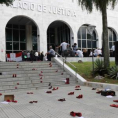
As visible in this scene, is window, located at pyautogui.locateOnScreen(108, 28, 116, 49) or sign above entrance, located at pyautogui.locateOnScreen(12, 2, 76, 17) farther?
window, located at pyautogui.locateOnScreen(108, 28, 116, 49)

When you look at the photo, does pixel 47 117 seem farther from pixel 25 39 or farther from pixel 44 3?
pixel 25 39

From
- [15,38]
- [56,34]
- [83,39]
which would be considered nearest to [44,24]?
[15,38]

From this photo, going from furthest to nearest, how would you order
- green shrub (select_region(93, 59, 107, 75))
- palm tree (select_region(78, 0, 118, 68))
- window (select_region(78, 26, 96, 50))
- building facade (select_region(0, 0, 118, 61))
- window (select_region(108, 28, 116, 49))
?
window (select_region(108, 28, 116, 49)) → window (select_region(78, 26, 96, 50)) → building facade (select_region(0, 0, 118, 61)) → palm tree (select_region(78, 0, 118, 68)) → green shrub (select_region(93, 59, 107, 75))

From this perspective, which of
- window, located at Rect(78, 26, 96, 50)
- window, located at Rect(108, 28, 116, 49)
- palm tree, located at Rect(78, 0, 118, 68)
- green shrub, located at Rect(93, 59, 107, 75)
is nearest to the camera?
green shrub, located at Rect(93, 59, 107, 75)

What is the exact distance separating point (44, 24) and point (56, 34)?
811cm

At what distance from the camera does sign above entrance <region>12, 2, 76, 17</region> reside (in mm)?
23067

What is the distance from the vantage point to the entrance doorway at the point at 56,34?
3033cm

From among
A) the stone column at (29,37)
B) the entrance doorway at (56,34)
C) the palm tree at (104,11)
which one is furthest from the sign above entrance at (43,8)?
the palm tree at (104,11)

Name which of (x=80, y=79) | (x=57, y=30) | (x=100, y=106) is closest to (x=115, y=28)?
(x=57, y=30)

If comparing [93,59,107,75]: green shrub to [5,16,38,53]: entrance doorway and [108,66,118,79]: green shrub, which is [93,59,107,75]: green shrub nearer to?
[108,66,118,79]: green shrub

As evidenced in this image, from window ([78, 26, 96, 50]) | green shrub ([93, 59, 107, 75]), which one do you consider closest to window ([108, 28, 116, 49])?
window ([78, 26, 96, 50])

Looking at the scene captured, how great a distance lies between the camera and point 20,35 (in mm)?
29031

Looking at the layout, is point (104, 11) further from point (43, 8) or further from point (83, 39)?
point (83, 39)

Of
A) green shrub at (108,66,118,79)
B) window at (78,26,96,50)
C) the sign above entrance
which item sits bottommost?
green shrub at (108,66,118,79)
